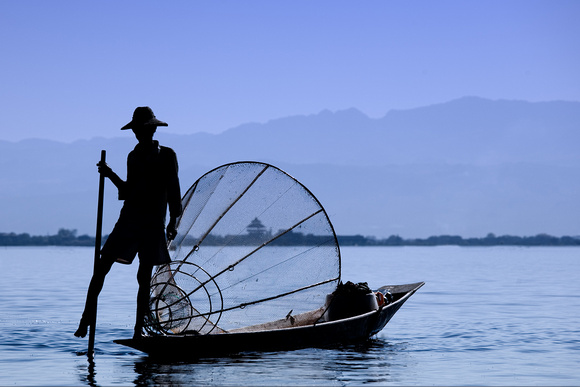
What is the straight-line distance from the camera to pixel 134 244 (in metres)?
10.0

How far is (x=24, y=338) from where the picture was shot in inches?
553

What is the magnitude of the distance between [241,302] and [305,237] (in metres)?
1.32

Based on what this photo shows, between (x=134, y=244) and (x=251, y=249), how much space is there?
8.24 ft

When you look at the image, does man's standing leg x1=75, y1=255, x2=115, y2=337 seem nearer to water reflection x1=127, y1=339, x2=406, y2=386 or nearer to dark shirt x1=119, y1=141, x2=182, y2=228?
dark shirt x1=119, y1=141, x2=182, y2=228

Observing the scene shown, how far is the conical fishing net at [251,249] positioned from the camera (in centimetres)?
1188

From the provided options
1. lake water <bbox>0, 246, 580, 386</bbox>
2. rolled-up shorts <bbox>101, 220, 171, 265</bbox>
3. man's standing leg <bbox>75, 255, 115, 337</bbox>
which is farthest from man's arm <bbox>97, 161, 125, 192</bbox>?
lake water <bbox>0, 246, 580, 386</bbox>

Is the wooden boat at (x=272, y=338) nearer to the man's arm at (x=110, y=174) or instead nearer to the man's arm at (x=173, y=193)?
the man's arm at (x=173, y=193)

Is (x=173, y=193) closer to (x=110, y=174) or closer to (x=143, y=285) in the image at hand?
(x=110, y=174)

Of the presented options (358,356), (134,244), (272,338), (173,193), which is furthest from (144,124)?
(358,356)

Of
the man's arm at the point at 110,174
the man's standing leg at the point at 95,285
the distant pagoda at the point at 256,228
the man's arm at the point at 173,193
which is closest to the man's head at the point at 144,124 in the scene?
the man's arm at the point at 173,193

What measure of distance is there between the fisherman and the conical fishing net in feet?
5.61

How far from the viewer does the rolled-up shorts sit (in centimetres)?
997

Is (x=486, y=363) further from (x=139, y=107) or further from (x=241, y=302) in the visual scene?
(x=139, y=107)

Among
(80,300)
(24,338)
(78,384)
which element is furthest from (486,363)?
(80,300)
